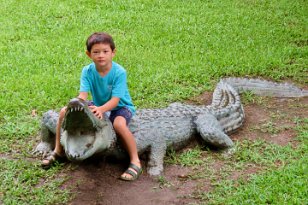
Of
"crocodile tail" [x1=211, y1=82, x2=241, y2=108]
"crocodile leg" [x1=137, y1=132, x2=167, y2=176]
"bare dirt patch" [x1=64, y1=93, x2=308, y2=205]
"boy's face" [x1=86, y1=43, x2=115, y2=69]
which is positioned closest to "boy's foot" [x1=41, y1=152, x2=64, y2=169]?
"bare dirt patch" [x1=64, y1=93, x2=308, y2=205]

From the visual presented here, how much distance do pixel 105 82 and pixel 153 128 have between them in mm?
661

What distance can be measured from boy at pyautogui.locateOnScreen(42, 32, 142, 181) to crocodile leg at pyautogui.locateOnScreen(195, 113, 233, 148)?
74 cm

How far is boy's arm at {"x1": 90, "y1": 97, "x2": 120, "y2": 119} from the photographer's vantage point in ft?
13.1

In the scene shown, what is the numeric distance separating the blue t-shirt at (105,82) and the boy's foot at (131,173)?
59 centimetres

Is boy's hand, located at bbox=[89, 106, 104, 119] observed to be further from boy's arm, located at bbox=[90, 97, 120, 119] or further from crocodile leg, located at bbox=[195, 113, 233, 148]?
crocodile leg, located at bbox=[195, 113, 233, 148]

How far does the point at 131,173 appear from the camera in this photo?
4.24m

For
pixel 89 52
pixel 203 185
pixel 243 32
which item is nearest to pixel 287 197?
pixel 203 185

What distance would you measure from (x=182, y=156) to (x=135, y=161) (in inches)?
20.9

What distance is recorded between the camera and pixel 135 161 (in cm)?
433

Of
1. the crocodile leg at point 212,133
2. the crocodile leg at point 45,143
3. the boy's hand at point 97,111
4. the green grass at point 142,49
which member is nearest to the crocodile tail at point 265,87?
the green grass at point 142,49

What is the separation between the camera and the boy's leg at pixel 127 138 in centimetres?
430

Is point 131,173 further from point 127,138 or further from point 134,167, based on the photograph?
point 127,138

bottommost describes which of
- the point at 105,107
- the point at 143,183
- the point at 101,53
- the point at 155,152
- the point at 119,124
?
the point at 143,183

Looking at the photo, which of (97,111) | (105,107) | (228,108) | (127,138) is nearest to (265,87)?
(228,108)
